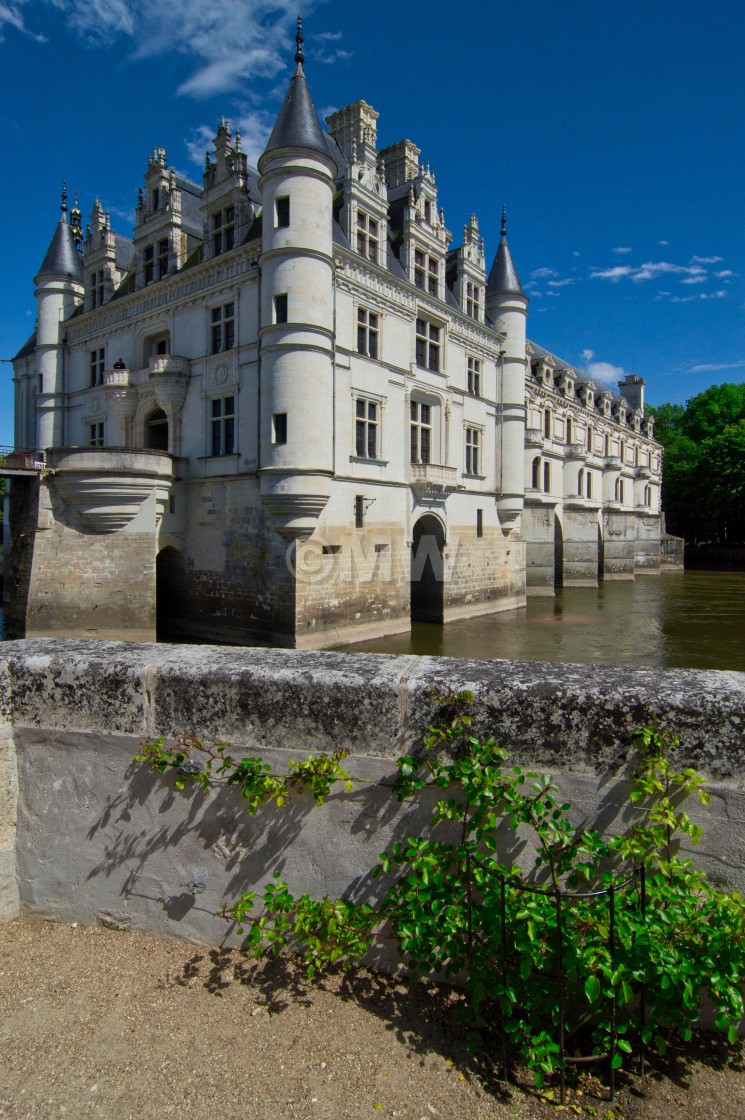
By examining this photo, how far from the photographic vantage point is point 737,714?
2084 millimetres

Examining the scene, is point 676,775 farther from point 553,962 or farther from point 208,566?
point 208,566

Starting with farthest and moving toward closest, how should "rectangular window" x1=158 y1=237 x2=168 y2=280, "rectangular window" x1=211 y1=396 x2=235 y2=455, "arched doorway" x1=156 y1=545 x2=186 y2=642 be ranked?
"rectangular window" x1=158 y1=237 x2=168 y2=280
"arched doorway" x1=156 y1=545 x2=186 y2=642
"rectangular window" x1=211 y1=396 x2=235 y2=455

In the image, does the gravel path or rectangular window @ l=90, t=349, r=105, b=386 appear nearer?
the gravel path

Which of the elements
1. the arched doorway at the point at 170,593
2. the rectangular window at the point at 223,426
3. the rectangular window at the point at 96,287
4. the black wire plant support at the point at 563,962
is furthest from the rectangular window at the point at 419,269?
the black wire plant support at the point at 563,962

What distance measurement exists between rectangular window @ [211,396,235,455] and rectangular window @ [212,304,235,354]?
1530 mm

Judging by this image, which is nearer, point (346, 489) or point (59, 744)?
point (59, 744)

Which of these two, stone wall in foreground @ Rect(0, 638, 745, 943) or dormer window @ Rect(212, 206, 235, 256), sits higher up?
dormer window @ Rect(212, 206, 235, 256)

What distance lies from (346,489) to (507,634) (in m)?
7.63

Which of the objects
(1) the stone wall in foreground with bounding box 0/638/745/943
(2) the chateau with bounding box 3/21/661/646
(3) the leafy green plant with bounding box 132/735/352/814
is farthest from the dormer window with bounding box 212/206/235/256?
(3) the leafy green plant with bounding box 132/735/352/814

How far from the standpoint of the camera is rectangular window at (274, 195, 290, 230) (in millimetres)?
16484

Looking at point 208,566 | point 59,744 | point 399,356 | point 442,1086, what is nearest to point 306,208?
point 399,356

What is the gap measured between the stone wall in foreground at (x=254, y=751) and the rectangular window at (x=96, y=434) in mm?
22578

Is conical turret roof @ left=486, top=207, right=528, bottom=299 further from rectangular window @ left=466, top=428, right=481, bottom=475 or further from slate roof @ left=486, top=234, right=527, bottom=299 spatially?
rectangular window @ left=466, top=428, right=481, bottom=475

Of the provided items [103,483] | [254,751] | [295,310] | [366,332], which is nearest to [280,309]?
[295,310]
